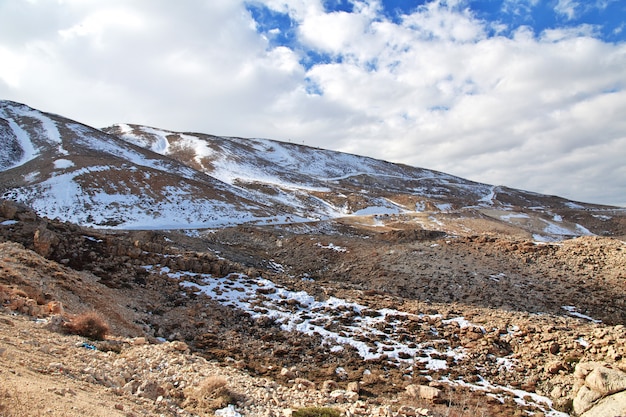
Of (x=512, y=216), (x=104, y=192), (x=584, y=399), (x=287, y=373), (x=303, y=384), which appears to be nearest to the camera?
(x=584, y=399)

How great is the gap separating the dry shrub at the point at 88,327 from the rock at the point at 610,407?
11726 mm

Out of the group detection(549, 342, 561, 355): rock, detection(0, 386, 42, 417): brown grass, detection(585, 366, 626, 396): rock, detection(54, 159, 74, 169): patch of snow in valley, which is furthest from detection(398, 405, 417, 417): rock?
detection(54, 159, 74, 169): patch of snow in valley

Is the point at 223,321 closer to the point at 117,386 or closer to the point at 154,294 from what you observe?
the point at 154,294

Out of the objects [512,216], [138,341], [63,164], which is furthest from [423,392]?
[512,216]

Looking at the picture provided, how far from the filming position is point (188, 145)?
12200 cm

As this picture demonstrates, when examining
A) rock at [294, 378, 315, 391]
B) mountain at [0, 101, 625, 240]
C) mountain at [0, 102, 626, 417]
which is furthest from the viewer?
mountain at [0, 101, 625, 240]

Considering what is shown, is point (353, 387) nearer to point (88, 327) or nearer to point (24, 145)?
point (88, 327)

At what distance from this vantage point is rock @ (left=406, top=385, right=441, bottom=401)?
9.21 meters

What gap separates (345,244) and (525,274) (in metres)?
12.6

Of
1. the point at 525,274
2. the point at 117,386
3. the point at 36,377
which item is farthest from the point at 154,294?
the point at 525,274

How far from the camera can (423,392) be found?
9.32 metres

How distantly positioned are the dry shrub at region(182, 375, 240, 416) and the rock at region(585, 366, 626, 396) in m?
8.50

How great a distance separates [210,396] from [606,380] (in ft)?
30.2

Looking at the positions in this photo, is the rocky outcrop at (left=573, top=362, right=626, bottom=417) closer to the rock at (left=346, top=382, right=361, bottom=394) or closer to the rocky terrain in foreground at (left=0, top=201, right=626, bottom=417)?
the rocky terrain in foreground at (left=0, top=201, right=626, bottom=417)
